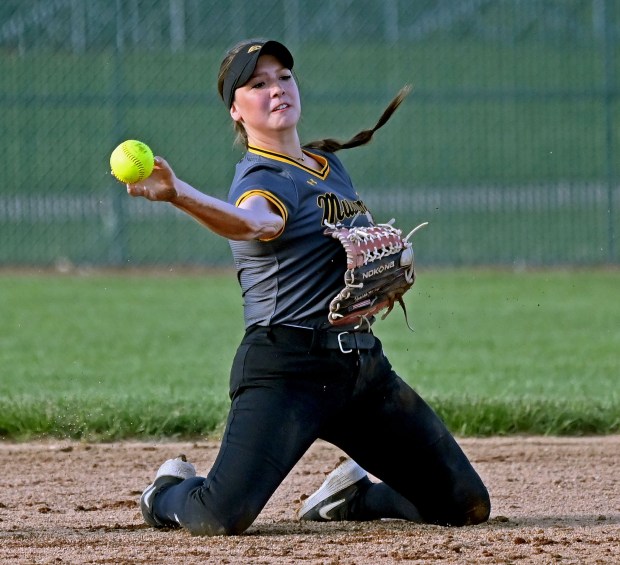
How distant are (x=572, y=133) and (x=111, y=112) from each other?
5.50m

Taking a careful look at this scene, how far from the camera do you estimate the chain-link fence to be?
1348 cm

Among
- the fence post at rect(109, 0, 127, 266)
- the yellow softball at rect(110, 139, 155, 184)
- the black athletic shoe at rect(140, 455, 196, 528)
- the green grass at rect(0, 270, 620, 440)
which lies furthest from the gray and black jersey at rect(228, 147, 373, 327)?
the fence post at rect(109, 0, 127, 266)

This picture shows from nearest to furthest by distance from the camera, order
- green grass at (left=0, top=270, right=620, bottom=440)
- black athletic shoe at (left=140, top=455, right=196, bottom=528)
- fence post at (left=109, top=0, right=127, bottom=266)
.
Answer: black athletic shoe at (left=140, top=455, right=196, bottom=528) → green grass at (left=0, top=270, right=620, bottom=440) → fence post at (left=109, top=0, right=127, bottom=266)

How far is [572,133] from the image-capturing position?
1501 cm

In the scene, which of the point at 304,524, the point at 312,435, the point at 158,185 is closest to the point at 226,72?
the point at 158,185

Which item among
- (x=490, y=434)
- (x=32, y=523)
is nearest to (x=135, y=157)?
(x=32, y=523)

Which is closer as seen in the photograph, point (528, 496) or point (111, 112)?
point (528, 496)

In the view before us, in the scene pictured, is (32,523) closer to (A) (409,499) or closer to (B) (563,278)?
(A) (409,499)

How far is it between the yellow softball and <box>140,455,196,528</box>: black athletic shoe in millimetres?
1209

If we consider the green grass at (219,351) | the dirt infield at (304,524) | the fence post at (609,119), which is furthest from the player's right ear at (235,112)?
the fence post at (609,119)

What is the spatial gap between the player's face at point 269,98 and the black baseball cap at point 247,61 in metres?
0.02

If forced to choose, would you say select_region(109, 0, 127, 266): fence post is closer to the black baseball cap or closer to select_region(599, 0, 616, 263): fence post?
select_region(599, 0, 616, 263): fence post

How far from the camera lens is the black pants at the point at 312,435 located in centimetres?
379

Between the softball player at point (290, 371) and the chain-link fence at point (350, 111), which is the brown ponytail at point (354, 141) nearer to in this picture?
the softball player at point (290, 371)
